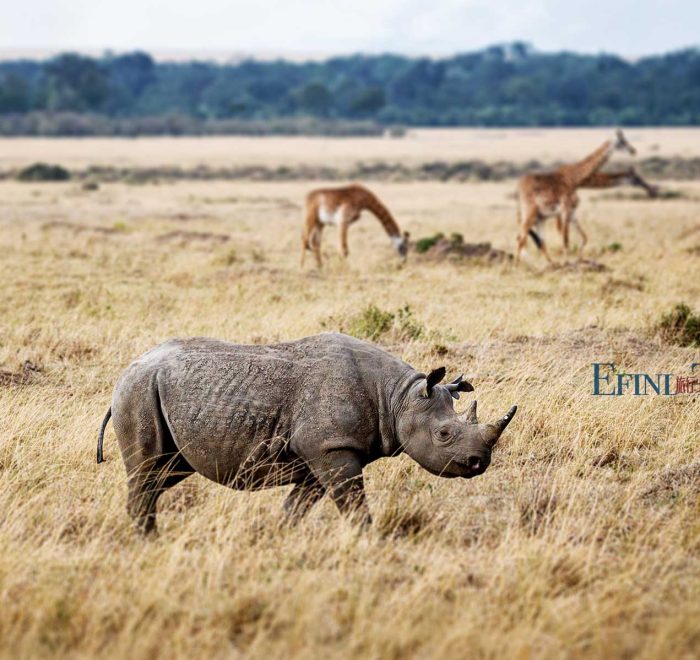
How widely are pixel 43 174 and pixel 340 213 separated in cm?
2744

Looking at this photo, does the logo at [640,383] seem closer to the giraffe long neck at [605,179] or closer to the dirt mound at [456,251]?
the dirt mound at [456,251]

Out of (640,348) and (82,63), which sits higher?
(82,63)

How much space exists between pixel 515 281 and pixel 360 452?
37.9 feet

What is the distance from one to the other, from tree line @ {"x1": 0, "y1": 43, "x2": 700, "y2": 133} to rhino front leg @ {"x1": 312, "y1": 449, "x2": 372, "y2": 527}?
96.1 m

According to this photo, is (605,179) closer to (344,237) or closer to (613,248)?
(613,248)

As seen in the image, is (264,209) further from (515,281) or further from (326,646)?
(326,646)

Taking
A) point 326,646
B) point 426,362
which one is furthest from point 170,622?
point 426,362

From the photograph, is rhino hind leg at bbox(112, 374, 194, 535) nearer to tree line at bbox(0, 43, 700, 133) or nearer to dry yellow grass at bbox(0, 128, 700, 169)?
dry yellow grass at bbox(0, 128, 700, 169)

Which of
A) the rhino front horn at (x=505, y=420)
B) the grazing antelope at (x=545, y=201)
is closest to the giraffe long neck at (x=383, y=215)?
the grazing antelope at (x=545, y=201)

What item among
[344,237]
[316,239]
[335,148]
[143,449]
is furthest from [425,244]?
[335,148]

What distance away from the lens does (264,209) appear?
1266 inches

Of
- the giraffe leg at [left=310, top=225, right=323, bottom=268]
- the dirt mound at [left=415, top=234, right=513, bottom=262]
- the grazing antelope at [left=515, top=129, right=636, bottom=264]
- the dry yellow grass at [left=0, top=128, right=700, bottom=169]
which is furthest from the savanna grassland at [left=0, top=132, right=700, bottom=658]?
the dry yellow grass at [left=0, top=128, right=700, bottom=169]

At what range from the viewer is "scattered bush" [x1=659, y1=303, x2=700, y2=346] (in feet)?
38.8

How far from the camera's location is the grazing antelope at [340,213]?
19797 mm
